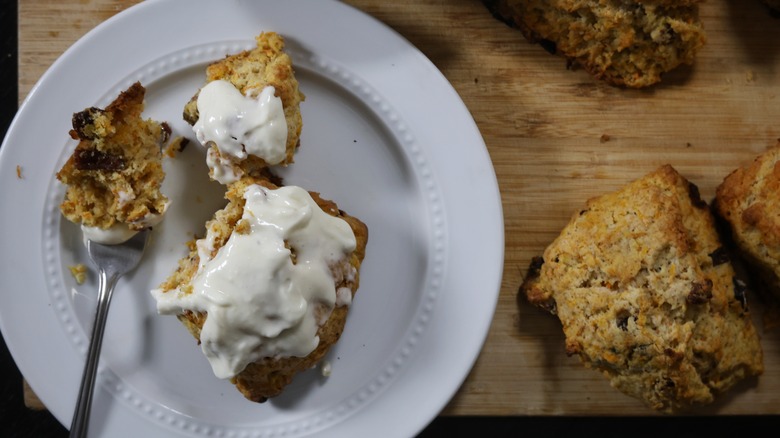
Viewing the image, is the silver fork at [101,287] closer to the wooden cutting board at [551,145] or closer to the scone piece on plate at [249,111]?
the scone piece on plate at [249,111]

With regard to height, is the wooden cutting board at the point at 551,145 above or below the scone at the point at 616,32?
below

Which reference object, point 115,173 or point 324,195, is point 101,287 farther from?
point 324,195

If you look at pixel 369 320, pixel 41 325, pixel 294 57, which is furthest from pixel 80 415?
pixel 294 57

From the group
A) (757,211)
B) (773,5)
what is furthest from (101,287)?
(773,5)

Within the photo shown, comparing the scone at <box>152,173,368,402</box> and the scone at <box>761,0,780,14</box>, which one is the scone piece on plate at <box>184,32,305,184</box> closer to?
the scone at <box>152,173,368,402</box>

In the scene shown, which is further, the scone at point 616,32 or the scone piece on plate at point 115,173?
the scone at point 616,32

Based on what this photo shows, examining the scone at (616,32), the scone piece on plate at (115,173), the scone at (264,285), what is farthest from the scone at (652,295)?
the scone piece on plate at (115,173)
